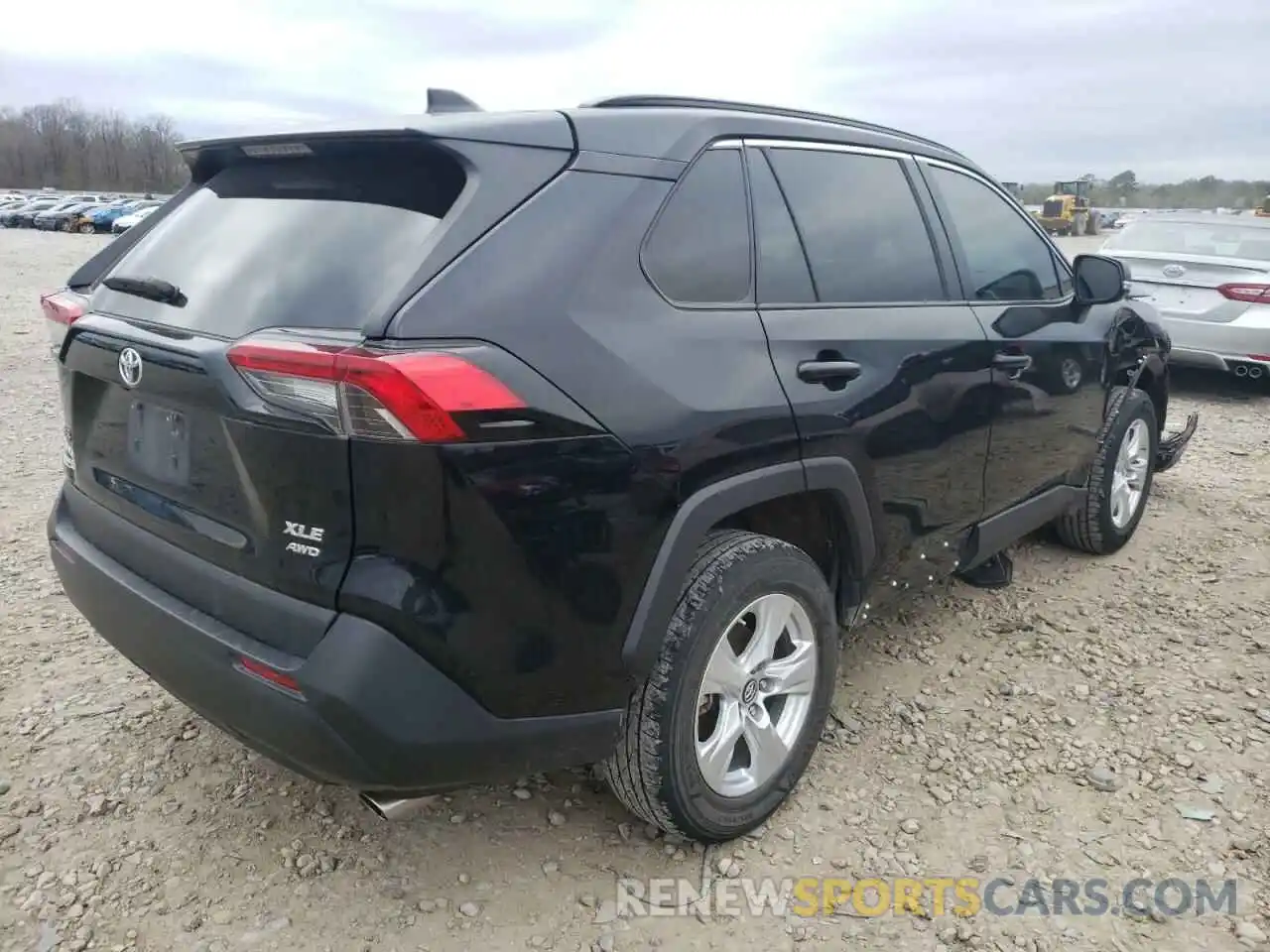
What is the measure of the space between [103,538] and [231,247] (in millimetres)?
815

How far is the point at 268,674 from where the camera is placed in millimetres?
1940

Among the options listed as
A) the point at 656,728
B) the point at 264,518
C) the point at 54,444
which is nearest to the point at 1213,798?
the point at 656,728

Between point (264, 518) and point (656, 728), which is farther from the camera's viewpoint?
point (656, 728)

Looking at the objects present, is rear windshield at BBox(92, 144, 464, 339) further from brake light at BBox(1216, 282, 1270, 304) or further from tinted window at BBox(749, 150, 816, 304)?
brake light at BBox(1216, 282, 1270, 304)

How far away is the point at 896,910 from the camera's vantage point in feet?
7.85

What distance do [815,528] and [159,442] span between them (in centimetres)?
173

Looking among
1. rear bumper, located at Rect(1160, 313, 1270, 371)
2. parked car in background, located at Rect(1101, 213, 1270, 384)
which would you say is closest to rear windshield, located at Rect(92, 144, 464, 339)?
parked car in background, located at Rect(1101, 213, 1270, 384)

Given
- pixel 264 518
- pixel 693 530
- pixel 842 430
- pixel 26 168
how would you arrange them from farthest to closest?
pixel 26 168, pixel 842 430, pixel 693 530, pixel 264 518

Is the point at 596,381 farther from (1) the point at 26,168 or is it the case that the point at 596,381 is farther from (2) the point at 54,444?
(1) the point at 26,168

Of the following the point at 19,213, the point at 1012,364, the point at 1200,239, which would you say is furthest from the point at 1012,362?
the point at 19,213

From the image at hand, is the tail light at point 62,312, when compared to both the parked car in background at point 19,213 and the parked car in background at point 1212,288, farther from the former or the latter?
the parked car in background at point 19,213

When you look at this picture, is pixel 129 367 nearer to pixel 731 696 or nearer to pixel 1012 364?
pixel 731 696

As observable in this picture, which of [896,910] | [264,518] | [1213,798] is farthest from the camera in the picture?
[1213,798]

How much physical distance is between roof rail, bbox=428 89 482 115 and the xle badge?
1.10 m
